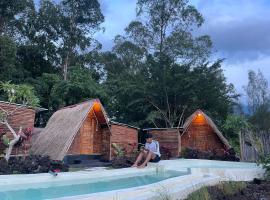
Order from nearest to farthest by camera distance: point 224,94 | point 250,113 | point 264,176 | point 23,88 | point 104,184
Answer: point 104,184 → point 264,176 → point 23,88 → point 224,94 → point 250,113

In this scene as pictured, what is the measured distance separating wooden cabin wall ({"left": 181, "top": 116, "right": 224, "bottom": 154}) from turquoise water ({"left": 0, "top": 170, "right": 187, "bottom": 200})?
9.16 metres

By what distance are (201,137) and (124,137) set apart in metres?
5.51

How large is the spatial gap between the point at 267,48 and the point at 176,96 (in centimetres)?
1286

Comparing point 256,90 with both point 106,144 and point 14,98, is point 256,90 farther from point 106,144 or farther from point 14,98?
point 14,98

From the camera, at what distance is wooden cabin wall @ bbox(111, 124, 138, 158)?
14742 millimetres

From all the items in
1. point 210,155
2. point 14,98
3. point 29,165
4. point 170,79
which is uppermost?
point 170,79

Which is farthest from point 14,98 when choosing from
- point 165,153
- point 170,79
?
point 170,79

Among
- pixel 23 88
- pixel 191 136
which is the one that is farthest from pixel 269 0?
pixel 191 136

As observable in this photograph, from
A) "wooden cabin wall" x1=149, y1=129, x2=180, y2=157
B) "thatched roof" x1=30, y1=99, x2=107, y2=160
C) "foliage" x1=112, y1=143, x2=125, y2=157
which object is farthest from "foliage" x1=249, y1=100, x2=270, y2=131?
"thatched roof" x1=30, y1=99, x2=107, y2=160

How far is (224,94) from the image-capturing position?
22469 millimetres

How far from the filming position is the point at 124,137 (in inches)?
604

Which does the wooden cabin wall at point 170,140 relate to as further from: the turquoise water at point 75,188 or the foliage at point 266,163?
the turquoise water at point 75,188

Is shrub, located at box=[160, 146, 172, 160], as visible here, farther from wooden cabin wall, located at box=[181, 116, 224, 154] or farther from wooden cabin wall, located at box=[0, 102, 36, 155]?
wooden cabin wall, located at box=[0, 102, 36, 155]

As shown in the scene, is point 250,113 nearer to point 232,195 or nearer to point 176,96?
point 176,96
